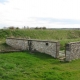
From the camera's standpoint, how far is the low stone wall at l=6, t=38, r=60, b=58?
1684 centimetres

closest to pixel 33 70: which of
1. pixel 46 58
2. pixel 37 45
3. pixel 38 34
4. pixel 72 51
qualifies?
pixel 46 58

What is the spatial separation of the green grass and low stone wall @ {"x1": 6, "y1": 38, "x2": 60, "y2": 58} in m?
1.23

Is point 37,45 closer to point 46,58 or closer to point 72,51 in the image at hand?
point 46,58

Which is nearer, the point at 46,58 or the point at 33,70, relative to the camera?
the point at 33,70

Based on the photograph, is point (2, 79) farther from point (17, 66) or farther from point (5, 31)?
point (5, 31)

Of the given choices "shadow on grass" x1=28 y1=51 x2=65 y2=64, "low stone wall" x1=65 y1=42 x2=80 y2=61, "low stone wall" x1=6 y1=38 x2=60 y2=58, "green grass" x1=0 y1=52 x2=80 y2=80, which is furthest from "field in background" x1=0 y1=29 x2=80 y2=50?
"green grass" x1=0 y1=52 x2=80 y2=80

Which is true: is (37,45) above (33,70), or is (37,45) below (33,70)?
above

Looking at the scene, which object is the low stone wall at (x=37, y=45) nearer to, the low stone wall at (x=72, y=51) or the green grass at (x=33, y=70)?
the low stone wall at (x=72, y=51)

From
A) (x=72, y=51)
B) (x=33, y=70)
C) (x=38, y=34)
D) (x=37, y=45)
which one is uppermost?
(x=38, y=34)

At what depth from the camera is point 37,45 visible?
1838cm

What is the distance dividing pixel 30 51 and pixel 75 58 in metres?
4.16

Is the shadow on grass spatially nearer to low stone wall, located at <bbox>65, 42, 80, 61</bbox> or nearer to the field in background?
low stone wall, located at <bbox>65, 42, 80, 61</bbox>

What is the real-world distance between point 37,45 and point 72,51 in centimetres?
337

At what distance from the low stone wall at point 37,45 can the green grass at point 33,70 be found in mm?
1235
